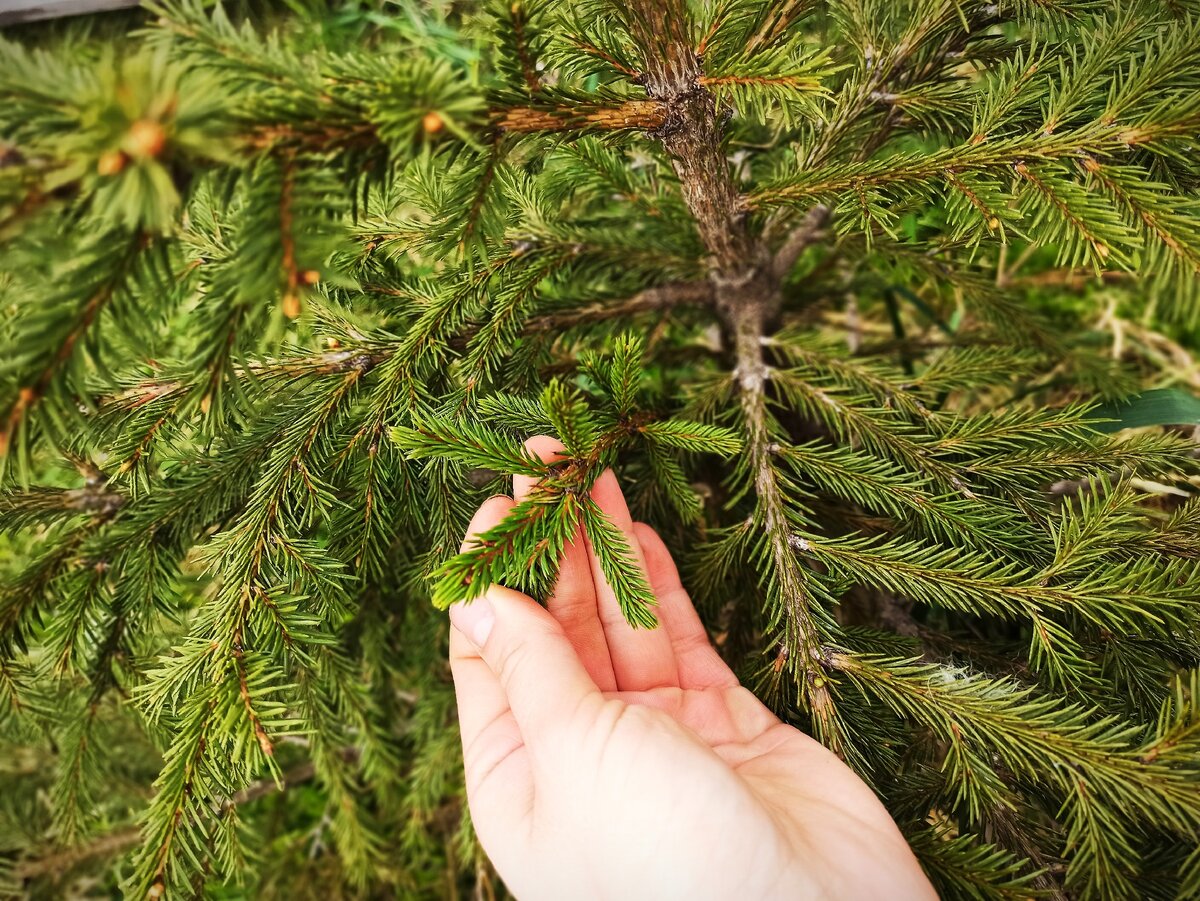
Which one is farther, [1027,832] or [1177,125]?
[1027,832]

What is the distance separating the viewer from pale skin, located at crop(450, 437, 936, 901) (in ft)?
2.72

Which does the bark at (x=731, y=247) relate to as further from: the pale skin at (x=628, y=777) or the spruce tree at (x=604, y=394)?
the pale skin at (x=628, y=777)

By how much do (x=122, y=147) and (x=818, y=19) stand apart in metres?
1.51

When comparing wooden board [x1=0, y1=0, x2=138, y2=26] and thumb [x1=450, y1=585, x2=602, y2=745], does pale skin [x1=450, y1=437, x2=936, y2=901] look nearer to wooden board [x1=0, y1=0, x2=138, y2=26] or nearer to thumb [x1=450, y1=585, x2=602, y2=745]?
thumb [x1=450, y1=585, x2=602, y2=745]

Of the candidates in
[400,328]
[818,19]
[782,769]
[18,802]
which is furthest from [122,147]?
[18,802]

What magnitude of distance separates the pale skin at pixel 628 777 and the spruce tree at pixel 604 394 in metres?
0.08

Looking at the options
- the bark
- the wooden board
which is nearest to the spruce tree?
the bark

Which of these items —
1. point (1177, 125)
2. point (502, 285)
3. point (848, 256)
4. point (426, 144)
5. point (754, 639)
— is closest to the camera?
point (426, 144)

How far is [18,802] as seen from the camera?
1.90 metres

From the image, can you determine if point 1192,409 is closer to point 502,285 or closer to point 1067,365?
point 1067,365

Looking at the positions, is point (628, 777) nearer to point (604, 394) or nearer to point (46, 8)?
point (604, 394)

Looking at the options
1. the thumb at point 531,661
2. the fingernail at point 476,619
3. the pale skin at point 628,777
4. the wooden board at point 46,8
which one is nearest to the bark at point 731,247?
the pale skin at point 628,777

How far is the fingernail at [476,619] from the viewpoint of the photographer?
997 millimetres

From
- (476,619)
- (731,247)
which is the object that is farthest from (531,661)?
(731,247)
